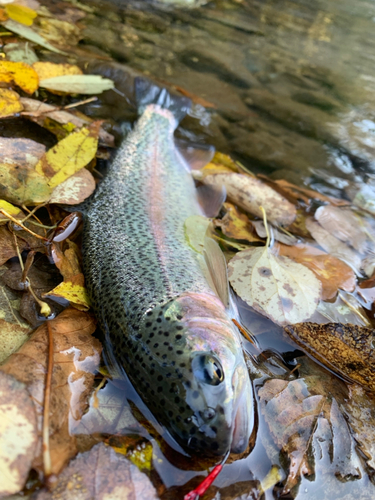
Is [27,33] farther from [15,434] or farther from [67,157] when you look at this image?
[15,434]

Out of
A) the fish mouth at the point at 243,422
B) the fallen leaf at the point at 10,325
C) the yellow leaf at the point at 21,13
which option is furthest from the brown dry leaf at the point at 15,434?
the yellow leaf at the point at 21,13

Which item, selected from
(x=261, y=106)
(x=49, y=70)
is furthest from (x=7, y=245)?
(x=261, y=106)

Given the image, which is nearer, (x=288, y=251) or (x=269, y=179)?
(x=288, y=251)

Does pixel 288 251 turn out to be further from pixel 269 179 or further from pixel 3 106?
pixel 3 106

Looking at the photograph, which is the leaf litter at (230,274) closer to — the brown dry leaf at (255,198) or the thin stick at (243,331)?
the brown dry leaf at (255,198)

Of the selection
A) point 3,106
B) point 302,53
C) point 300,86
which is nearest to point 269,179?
point 300,86
